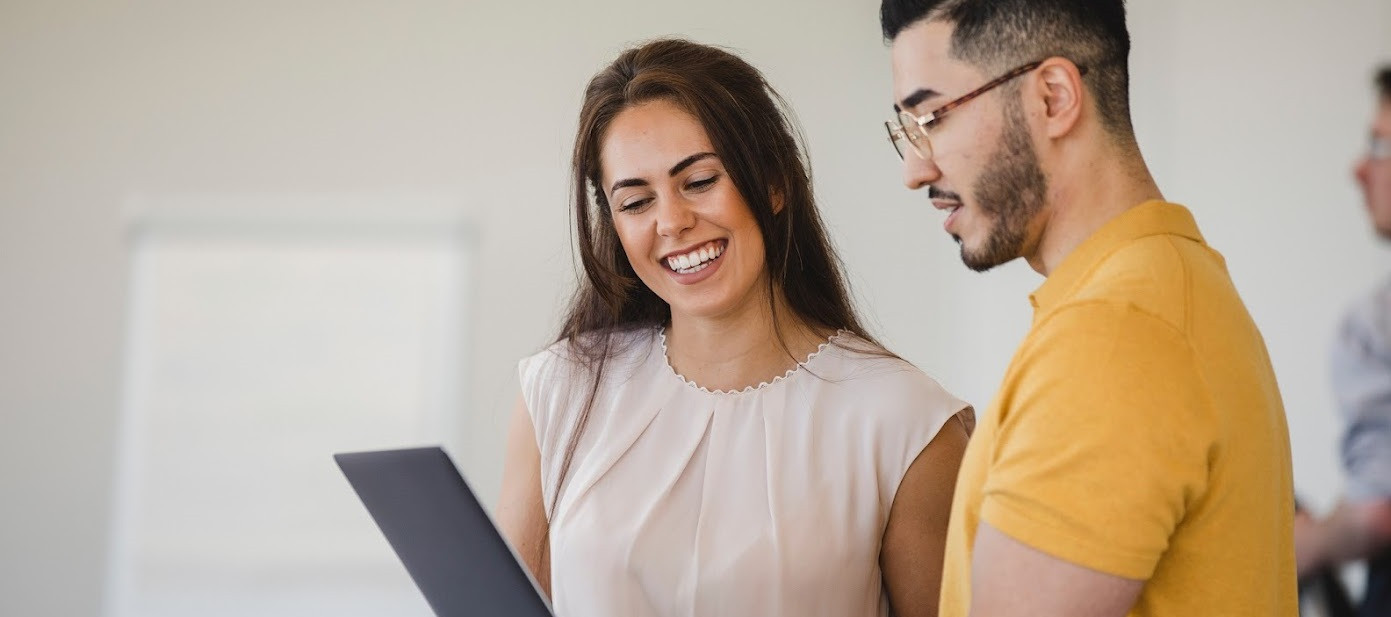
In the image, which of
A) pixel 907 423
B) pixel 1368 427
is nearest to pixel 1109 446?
pixel 907 423

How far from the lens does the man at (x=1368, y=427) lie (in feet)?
7.80

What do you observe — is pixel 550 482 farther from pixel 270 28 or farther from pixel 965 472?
pixel 270 28

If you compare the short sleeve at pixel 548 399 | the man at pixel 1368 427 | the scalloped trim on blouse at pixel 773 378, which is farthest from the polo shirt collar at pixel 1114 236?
the man at pixel 1368 427

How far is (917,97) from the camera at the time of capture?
1172 millimetres

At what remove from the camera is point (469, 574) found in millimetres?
1279

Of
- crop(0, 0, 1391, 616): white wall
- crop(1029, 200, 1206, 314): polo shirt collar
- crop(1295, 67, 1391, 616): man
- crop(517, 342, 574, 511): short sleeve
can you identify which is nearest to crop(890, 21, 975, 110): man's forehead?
crop(1029, 200, 1206, 314): polo shirt collar

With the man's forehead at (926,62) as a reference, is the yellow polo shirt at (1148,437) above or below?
below

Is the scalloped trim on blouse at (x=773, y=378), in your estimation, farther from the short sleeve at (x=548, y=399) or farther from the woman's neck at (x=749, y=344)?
the short sleeve at (x=548, y=399)

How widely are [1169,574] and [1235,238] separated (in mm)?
2336

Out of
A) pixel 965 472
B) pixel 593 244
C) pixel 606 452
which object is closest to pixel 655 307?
pixel 593 244

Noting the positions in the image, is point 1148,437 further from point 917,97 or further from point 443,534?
point 443,534

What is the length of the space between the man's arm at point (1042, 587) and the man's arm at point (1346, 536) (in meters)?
1.72

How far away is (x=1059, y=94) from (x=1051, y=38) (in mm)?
62

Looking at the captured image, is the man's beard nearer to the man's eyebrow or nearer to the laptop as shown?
the man's eyebrow
